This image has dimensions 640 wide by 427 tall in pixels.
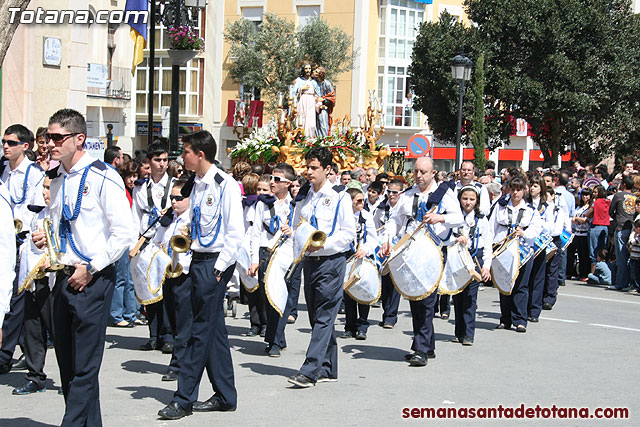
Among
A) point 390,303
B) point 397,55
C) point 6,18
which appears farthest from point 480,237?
point 397,55

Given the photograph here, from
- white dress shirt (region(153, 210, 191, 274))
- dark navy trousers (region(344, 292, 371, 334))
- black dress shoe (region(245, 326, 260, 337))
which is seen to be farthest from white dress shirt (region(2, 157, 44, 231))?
dark navy trousers (region(344, 292, 371, 334))

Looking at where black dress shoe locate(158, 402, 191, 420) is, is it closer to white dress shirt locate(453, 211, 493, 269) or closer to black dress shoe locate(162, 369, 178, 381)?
black dress shoe locate(162, 369, 178, 381)

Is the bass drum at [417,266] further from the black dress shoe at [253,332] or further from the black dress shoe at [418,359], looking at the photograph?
the black dress shoe at [253,332]

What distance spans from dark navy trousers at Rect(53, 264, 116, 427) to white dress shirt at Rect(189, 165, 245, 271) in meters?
1.27

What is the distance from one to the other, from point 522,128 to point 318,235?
53890 millimetres

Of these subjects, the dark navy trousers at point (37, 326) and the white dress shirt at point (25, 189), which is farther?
the white dress shirt at point (25, 189)

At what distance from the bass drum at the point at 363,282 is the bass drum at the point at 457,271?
2.37 feet

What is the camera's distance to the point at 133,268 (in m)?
9.62

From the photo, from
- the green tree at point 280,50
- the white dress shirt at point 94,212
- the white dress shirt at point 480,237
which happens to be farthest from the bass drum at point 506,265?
the green tree at point 280,50

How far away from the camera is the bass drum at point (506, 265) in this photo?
11.4m

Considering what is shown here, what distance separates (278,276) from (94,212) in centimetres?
362

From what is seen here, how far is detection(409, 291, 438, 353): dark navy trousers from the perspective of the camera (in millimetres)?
9188

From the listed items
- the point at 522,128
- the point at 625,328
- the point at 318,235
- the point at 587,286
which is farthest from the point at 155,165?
the point at 522,128

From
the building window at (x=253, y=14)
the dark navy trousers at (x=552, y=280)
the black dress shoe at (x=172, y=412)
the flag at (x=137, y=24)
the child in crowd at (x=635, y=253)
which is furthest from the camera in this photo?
the building window at (x=253, y=14)
